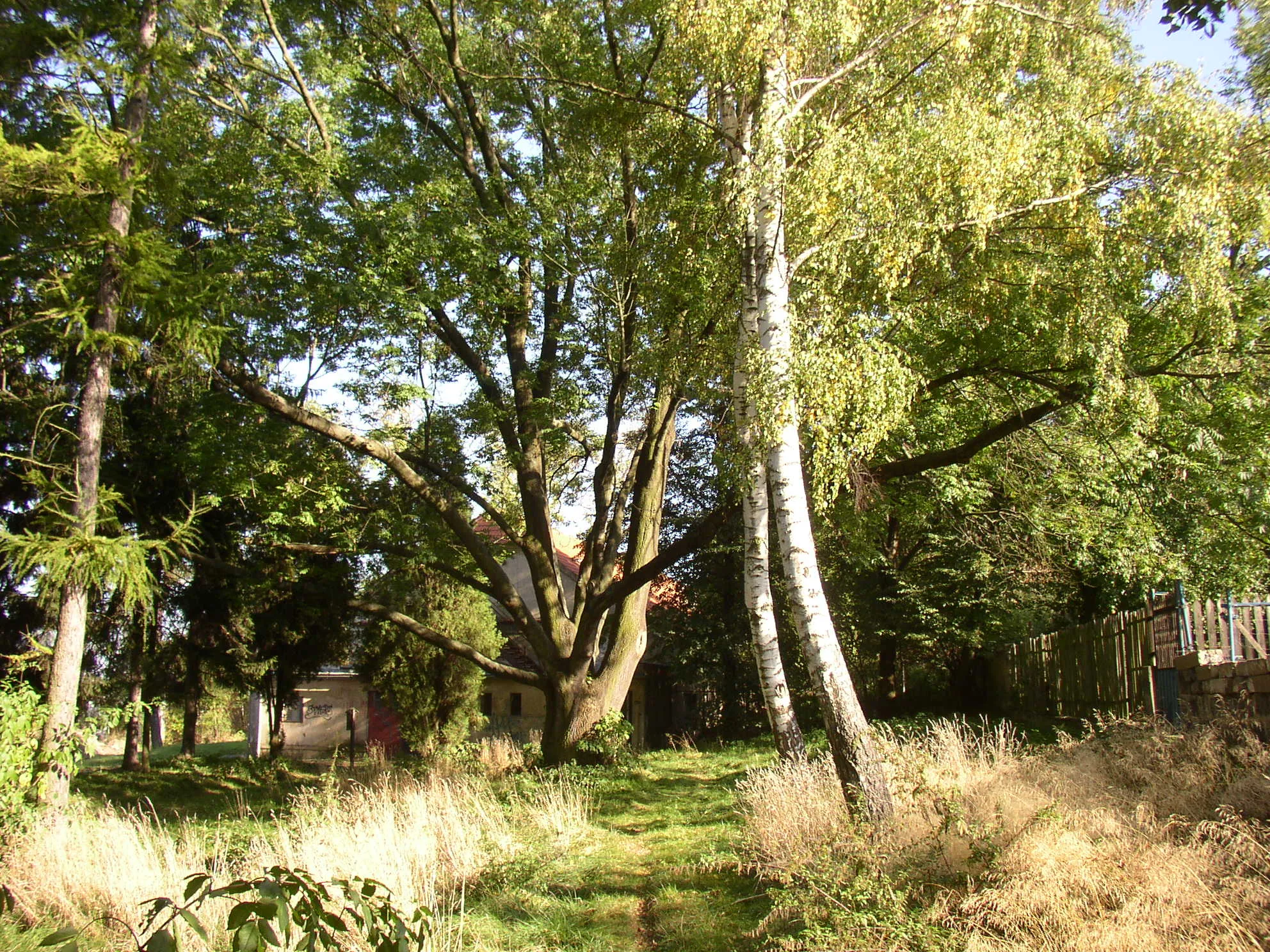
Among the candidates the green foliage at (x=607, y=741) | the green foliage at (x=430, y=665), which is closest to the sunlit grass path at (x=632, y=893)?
the green foliage at (x=607, y=741)

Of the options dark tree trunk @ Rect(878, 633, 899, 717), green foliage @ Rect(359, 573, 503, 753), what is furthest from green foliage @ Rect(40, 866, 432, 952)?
dark tree trunk @ Rect(878, 633, 899, 717)

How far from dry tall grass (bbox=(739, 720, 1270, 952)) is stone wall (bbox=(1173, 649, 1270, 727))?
1.18m

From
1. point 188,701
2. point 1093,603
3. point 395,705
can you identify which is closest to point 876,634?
point 1093,603

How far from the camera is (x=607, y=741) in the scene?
14.1m

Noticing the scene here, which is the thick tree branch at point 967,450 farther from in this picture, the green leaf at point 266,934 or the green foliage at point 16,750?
the green leaf at point 266,934

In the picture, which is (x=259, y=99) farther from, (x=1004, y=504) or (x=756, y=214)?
(x=1004, y=504)

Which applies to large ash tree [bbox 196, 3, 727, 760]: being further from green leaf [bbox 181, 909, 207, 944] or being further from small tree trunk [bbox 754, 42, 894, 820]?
green leaf [bbox 181, 909, 207, 944]

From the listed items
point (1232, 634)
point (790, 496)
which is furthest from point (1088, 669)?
point (790, 496)

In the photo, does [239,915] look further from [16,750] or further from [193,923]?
[16,750]

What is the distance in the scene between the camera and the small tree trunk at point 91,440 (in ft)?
30.3

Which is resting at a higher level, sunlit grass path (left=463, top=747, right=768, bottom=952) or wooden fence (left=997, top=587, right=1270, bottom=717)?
wooden fence (left=997, top=587, right=1270, bottom=717)

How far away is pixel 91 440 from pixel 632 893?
758 cm

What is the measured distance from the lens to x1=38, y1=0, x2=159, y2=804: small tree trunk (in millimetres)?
9227

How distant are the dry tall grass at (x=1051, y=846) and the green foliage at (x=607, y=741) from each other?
6.11m
